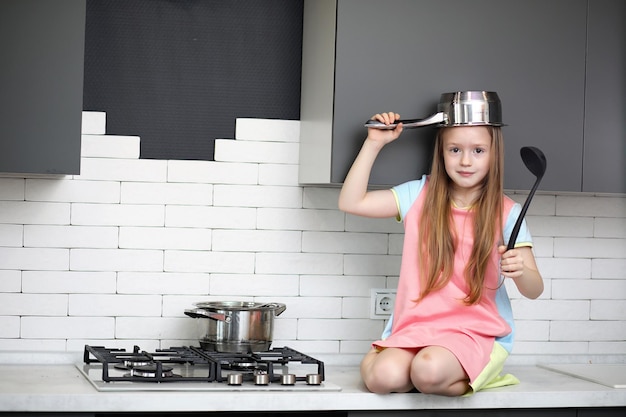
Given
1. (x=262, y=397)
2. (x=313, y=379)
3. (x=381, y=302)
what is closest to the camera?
(x=262, y=397)

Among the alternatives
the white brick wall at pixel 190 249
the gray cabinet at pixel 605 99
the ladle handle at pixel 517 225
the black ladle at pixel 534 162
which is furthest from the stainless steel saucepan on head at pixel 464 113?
the white brick wall at pixel 190 249

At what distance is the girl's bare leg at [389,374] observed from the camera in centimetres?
254

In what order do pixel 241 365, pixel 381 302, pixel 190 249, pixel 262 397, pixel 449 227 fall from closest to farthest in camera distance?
pixel 262 397 → pixel 241 365 → pixel 449 227 → pixel 190 249 → pixel 381 302

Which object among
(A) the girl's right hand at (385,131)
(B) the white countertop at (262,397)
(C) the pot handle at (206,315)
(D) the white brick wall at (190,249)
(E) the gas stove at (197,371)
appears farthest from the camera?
(D) the white brick wall at (190,249)

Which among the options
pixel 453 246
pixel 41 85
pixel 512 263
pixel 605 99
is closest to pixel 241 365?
pixel 453 246

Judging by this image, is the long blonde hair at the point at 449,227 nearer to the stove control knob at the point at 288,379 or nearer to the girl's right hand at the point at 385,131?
the girl's right hand at the point at 385,131

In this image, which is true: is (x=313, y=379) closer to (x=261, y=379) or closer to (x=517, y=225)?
(x=261, y=379)

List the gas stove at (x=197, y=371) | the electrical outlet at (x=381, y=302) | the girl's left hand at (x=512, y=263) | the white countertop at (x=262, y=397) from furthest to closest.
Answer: the electrical outlet at (x=381, y=302)
the girl's left hand at (x=512, y=263)
the gas stove at (x=197, y=371)
the white countertop at (x=262, y=397)

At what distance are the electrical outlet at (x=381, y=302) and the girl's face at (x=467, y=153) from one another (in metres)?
0.60

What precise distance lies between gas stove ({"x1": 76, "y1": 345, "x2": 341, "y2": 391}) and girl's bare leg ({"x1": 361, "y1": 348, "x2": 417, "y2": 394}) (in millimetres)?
103

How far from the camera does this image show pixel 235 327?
2.88 meters

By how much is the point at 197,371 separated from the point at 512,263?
3.06 feet

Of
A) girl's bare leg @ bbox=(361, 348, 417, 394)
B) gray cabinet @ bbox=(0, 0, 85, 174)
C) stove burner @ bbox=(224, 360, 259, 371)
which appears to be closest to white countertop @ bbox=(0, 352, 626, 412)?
girl's bare leg @ bbox=(361, 348, 417, 394)

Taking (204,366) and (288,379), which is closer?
(288,379)
